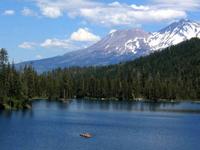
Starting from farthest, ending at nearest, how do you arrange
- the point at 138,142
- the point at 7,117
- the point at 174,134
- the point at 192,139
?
the point at 7,117 → the point at 174,134 → the point at 192,139 → the point at 138,142

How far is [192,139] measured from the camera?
110250 millimetres

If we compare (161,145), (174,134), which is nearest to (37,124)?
(174,134)

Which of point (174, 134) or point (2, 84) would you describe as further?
point (2, 84)

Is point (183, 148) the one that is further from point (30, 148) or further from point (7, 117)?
point (7, 117)

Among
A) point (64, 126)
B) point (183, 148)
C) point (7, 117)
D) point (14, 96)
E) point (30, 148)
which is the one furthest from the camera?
point (14, 96)

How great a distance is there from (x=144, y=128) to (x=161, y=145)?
32815 millimetres

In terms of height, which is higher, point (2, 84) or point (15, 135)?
point (2, 84)

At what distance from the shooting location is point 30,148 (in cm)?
8938

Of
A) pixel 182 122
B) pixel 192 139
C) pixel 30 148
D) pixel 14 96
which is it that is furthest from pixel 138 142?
pixel 14 96

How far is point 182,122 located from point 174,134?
1362 inches

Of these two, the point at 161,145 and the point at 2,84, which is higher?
the point at 2,84

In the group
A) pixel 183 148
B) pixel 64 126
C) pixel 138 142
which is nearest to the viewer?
pixel 183 148

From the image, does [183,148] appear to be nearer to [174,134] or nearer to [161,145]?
[161,145]

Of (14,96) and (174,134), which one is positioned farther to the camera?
(14,96)
